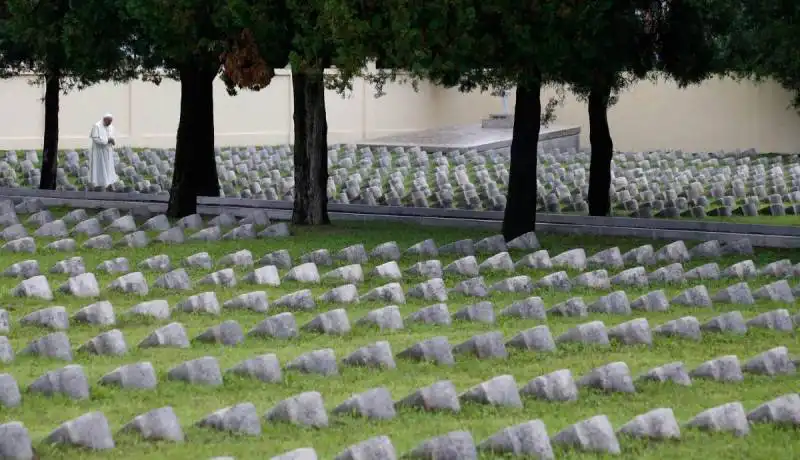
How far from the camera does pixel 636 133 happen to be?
4128 cm

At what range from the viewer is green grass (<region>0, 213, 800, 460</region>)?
27.9 ft

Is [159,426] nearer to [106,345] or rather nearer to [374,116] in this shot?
[106,345]

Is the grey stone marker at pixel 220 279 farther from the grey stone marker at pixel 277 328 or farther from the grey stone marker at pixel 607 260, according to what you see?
the grey stone marker at pixel 607 260

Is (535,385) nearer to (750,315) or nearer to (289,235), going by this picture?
(750,315)

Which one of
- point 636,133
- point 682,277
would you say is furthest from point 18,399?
point 636,133

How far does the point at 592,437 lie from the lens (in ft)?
27.4

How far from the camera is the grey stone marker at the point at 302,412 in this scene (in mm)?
8844

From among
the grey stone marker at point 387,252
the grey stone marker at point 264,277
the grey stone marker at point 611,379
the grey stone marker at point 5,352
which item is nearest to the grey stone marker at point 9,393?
the grey stone marker at point 5,352

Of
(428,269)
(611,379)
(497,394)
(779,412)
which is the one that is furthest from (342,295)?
(779,412)

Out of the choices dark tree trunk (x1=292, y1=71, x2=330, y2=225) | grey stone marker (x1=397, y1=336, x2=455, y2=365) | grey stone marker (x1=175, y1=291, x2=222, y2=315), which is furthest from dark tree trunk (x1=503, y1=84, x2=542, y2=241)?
grey stone marker (x1=397, y1=336, x2=455, y2=365)

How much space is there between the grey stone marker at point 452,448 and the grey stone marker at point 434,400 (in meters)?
1.16

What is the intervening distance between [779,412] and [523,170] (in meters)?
9.86

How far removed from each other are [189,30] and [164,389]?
9413mm

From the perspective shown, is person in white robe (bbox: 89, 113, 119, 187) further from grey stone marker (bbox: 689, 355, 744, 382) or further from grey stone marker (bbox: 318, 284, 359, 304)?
grey stone marker (bbox: 689, 355, 744, 382)
